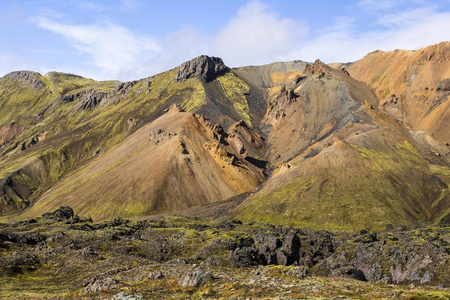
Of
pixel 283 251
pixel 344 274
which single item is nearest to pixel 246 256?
pixel 283 251

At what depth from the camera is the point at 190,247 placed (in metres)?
98.3

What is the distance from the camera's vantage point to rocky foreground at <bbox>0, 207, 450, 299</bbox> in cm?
4062

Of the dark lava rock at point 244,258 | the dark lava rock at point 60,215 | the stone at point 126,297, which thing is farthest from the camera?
the dark lava rock at point 60,215

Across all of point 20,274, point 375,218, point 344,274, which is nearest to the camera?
point 344,274

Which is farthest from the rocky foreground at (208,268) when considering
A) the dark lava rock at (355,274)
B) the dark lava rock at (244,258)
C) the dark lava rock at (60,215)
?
the dark lava rock at (60,215)

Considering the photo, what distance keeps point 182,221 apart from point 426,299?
14953 cm

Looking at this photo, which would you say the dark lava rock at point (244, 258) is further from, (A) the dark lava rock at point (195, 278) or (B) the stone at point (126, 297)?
(B) the stone at point (126, 297)

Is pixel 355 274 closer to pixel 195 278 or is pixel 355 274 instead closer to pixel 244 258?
pixel 244 258

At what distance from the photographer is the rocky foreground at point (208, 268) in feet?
133

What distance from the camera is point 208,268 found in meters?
49.8

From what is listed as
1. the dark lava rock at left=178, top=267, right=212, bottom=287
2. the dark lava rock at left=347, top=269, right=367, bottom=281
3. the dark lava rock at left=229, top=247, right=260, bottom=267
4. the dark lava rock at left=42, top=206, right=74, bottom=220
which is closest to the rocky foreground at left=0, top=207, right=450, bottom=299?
the dark lava rock at left=347, top=269, right=367, bottom=281

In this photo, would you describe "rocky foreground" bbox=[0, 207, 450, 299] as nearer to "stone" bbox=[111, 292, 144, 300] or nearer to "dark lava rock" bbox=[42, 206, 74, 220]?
"stone" bbox=[111, 292, 144, 300]

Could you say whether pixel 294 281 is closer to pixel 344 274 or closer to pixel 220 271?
pixel 220 271

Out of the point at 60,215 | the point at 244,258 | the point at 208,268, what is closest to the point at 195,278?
the point at 208,268
